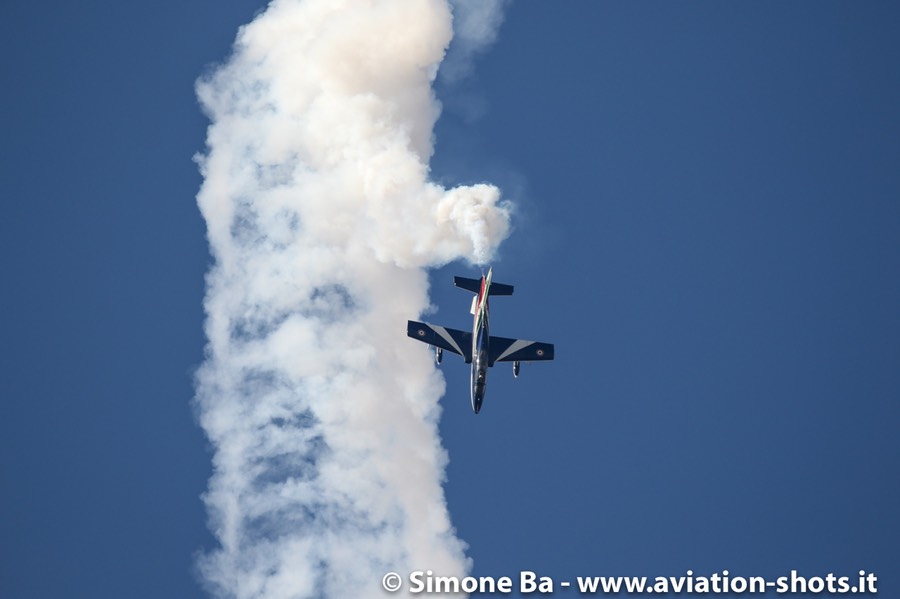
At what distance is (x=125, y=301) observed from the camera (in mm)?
108438

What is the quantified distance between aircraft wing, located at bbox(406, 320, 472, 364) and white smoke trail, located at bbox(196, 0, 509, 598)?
5049mm

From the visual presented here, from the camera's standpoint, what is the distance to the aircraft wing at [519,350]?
253 feet

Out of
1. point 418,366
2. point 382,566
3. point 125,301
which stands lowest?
point 382,566

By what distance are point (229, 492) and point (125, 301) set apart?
31669 mm

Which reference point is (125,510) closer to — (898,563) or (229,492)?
(229,492)

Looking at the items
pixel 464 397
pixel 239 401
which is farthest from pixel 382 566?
pixel 464 397

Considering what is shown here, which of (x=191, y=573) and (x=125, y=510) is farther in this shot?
(x=125, y=510)

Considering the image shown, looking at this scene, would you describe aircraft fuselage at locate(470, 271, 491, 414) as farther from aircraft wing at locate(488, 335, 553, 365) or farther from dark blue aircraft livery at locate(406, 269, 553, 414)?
aircraft wing at locate(488, 335, 553, 365)

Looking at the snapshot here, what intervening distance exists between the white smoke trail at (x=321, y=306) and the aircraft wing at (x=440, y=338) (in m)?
5.05

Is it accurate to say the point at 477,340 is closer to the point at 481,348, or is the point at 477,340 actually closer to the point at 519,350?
the point at 481,348

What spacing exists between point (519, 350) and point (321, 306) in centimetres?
1575

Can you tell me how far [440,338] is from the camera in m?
77.6

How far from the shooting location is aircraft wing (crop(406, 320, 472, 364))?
77.4 metres

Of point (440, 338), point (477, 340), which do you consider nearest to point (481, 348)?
point (477, 340)
